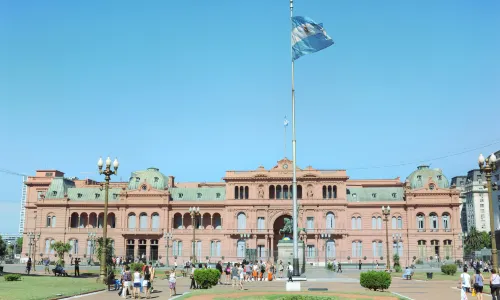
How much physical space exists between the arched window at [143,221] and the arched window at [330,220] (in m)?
34.3

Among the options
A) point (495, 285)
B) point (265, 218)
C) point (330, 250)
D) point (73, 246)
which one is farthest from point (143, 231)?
point (495, 285)

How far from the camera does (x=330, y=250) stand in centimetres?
9494

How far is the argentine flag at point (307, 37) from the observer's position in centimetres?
3531

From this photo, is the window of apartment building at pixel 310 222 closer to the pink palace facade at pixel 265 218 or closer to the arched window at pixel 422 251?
the pink palace facade at pixel 265 218

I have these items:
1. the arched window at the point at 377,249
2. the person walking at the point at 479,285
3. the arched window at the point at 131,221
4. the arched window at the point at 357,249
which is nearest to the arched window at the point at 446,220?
the arched window at the point at 377,249

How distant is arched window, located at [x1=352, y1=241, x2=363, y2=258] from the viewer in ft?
314

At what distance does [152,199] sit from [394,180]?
51804 millimetres

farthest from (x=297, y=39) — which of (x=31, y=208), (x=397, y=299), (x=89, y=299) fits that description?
(x=31, y=208)

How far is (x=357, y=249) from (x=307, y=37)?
67.4 meters

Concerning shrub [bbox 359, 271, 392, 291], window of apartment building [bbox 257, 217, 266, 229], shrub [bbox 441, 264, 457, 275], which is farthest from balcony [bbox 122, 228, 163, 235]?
shrub [bbox 359, 271, 392, 291]

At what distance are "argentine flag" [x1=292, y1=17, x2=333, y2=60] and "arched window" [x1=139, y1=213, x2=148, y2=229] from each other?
70525 millimetres

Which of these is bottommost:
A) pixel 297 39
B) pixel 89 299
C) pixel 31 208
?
pixel 89 299

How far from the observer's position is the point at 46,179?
117m

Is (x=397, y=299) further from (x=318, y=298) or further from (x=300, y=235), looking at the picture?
(x=300, y=235)
